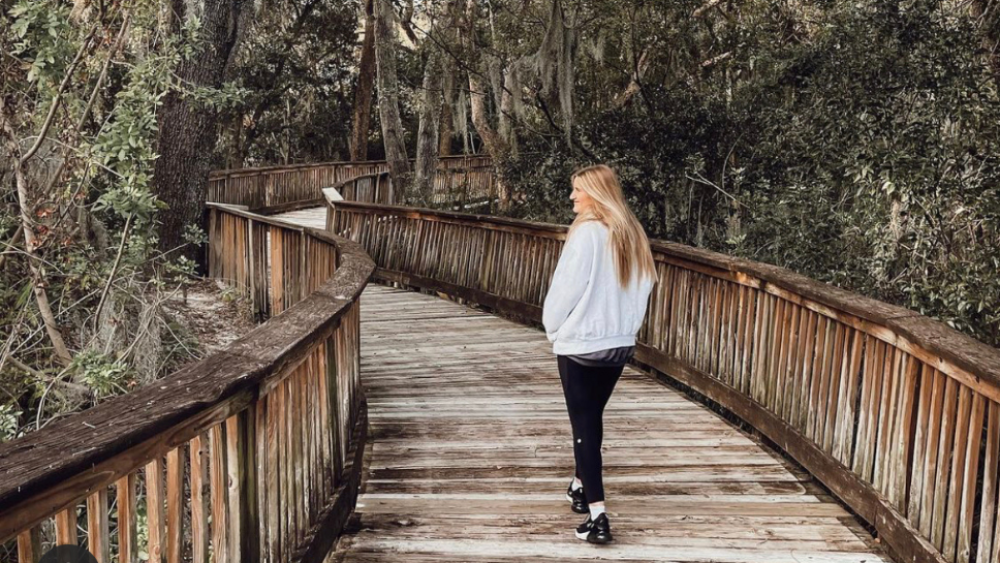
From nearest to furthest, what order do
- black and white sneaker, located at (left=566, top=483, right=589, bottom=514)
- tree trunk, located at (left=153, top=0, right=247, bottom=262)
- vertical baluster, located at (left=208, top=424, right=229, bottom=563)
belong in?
vertical baluster, located at (left=208, top=424, right=229, bottom=563), black and white sneaker, located at (left=566, top=483, right=589, bottom=514), tree trunk, located at (left=153, top=0, right=247, bottom=262)

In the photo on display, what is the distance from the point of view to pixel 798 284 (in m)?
5.48

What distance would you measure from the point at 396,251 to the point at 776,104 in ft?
18.0

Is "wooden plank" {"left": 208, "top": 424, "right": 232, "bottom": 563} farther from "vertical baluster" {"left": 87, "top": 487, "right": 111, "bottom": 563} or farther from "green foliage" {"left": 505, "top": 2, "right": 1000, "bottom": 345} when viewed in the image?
"green foliage" {"left": 505, "top": 2, "right": 1000, "bottom": 345}

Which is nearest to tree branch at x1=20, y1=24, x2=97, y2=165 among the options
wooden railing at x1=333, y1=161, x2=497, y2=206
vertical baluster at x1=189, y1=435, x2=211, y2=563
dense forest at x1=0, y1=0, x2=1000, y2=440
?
dense forest at x1=0, y1=0, x2=1000, y2=440

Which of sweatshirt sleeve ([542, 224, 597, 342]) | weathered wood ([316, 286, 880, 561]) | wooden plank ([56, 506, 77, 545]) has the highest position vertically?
sweatshirt sleeve ([542, 224, 597, 342])

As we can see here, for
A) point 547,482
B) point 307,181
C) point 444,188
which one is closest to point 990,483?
point 547,482

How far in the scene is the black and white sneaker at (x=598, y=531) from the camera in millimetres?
4434

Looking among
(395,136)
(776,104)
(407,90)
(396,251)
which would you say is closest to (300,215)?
(395,136)

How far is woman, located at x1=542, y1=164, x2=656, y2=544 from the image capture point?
14.5 ft

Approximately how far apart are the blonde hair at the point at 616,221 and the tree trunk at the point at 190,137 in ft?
30.2

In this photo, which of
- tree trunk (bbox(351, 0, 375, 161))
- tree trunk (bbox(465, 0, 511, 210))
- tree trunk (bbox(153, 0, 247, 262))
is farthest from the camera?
tree trunk (bbox(351, 0, 375, 161))

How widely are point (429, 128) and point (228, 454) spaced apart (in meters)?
16.0

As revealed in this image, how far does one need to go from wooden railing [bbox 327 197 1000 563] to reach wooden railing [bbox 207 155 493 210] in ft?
51.5

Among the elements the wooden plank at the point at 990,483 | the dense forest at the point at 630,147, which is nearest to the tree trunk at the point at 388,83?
the dense forest at the point at 630,147
